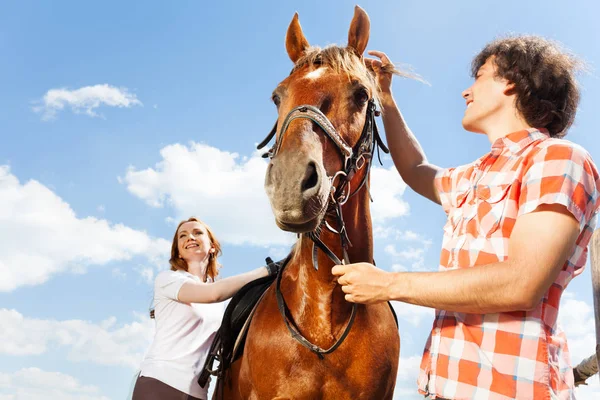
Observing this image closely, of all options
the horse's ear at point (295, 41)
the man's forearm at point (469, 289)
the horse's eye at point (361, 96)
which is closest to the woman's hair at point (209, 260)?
the horse's ear at point (295, 41)

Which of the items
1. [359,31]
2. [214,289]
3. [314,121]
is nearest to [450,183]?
[314,121]

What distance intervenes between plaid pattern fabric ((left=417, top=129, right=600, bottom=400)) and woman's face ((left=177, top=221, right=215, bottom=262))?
148 inches

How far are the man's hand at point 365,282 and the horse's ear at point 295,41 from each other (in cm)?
240

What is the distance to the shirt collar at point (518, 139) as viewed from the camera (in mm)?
2283

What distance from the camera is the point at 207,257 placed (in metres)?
5.90

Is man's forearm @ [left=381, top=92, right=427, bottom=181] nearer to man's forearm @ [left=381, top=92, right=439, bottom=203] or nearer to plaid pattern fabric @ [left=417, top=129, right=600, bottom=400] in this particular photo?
man's forearm @ [left=381, top=92, right=439, bottom=203]

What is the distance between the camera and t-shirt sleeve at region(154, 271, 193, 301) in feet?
16.0

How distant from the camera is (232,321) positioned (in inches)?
175

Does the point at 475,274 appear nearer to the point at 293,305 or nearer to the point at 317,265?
the point at 317,265

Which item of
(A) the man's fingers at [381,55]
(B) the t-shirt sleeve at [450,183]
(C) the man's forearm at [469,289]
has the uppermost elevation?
(A) the man's fingers at [381,55]

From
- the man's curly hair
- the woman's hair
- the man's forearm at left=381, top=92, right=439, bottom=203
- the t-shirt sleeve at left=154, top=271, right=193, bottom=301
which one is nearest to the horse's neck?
the man's forearm at left=381, top=92, right=439, bottom=203

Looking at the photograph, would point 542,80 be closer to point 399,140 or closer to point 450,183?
point 450,183

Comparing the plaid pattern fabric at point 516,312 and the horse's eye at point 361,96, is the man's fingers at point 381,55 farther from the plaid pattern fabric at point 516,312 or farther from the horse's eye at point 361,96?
the plaid pattern fabric at point 516,312

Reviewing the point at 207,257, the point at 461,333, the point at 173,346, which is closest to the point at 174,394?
the point at 173,346
